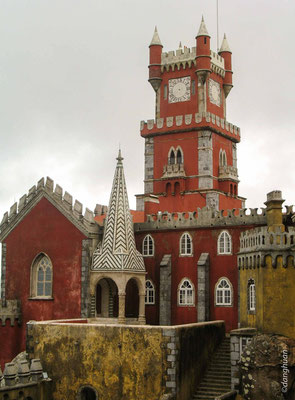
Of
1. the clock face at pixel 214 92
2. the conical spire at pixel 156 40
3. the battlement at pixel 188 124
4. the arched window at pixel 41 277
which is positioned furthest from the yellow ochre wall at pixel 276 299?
the conical spire at pixel 156 40

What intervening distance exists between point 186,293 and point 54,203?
9852 millimetres

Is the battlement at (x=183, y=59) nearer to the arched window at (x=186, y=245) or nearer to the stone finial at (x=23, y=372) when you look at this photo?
the arched window at (x=186, y=245)

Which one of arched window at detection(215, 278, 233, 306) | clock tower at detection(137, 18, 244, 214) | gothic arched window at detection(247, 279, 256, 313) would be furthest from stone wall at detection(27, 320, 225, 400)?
clock tower at detection(137, 18, 244, 214)

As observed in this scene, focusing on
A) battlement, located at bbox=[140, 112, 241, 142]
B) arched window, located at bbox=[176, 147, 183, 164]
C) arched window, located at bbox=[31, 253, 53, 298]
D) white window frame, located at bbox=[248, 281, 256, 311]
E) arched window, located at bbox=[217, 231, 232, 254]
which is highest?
battlement, located at bbox=[140, 112, 241, 142]

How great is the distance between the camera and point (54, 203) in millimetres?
41031

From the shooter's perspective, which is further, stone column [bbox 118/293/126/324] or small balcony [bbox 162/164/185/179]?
small balcony [bbox 162/164/185/179]

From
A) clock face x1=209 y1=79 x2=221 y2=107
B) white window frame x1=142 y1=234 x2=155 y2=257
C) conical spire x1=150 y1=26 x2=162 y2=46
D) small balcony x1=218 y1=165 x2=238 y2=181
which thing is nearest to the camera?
white window frame x1=142 y1=234 x2=155 y2=257

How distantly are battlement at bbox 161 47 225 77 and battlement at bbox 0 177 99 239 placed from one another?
1850 centimetres

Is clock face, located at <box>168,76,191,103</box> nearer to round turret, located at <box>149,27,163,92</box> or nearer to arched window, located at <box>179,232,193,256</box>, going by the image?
round turret, located at <box>149,27,163,92</box>

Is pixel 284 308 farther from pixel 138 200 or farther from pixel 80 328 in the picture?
pixel 138 200

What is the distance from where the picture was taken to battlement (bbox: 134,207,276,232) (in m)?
38.2

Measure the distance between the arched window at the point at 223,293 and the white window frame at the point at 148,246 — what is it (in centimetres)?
498

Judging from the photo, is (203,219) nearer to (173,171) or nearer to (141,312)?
(141,312)

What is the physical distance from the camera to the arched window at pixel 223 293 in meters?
38.3
